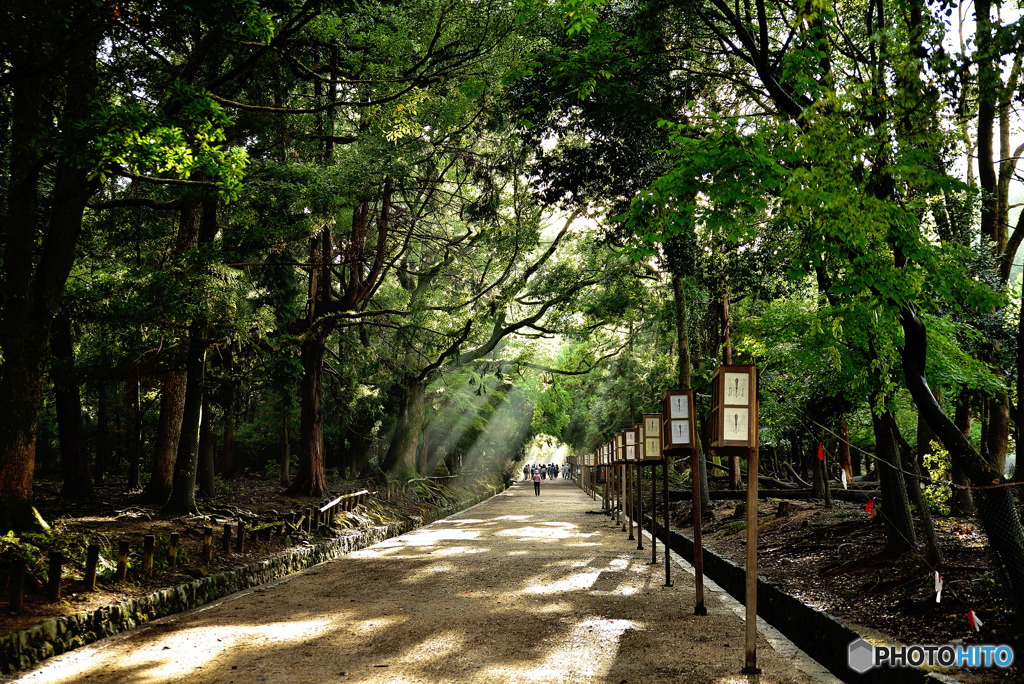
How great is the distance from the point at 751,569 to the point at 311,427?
14631mm

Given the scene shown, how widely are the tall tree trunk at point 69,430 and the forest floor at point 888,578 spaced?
1314cm

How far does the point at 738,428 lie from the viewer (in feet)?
18.3

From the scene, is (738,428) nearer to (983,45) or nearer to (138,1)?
(983,45)

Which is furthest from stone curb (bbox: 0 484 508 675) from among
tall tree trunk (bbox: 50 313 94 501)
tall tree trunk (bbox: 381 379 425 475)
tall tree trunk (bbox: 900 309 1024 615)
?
tall tree trunk (bbox: 381 379 425 475)

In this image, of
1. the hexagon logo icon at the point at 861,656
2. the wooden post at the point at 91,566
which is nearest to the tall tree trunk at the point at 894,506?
the hexagon logo icon at the point at 861,656

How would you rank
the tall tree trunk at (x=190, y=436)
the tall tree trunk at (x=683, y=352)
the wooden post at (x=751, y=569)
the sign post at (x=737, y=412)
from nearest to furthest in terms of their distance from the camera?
1. the wooden post at (x=751, y=569)
2. the sign post at (x=737, y=412)
3. the tall tree trunk at (x=190, y=436)
4. the tall tree trunk at (x=683, y=352)

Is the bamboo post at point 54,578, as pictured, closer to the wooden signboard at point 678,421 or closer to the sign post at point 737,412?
the sign post at point 737,412

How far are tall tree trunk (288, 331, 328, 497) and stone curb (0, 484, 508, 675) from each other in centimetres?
509

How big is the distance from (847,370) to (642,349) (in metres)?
20.8

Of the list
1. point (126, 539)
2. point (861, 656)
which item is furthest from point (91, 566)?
point (861, 656)

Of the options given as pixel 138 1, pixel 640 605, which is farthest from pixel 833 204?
pixel 138 1

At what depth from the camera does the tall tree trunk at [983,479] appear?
503 cm

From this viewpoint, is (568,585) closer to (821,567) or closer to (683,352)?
(821,567)

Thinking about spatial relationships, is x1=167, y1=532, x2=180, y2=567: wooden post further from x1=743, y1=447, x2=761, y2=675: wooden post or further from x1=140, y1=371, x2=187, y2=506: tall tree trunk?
x1=743, y1=447, x2=761, y2=675: wooden post
